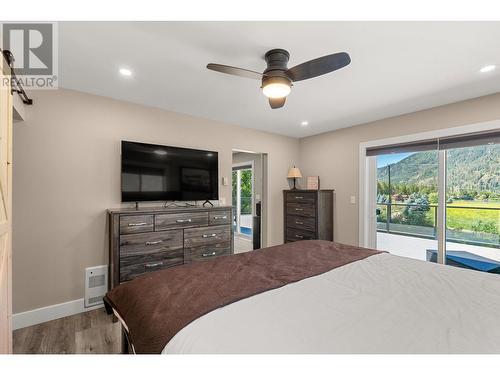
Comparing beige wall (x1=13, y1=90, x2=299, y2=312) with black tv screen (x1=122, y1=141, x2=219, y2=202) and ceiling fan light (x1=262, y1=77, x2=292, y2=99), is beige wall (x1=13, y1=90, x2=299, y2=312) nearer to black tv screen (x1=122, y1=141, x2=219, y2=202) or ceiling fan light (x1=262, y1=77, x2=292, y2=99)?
black tv screen (x1=122, y1=141, x2=219, y2=202)

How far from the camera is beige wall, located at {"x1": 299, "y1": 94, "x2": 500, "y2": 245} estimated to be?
113 inches

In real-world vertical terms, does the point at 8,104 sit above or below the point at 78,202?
above

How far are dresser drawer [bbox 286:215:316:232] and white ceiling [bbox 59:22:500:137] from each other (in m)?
1.84

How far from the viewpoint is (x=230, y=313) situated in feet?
3.59

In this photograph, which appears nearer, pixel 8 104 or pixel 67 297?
pixel 8 104

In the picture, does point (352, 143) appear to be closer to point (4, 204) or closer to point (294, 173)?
point (294, 173)

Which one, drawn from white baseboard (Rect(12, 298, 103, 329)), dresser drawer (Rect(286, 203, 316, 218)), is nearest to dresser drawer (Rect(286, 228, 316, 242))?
dresser drawer (Rect(286, 203, 316, 218))

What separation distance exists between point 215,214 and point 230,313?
2.23m

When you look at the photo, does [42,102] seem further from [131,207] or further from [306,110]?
[306,110]

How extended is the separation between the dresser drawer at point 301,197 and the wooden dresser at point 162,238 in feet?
4.77

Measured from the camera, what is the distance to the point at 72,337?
2184mm

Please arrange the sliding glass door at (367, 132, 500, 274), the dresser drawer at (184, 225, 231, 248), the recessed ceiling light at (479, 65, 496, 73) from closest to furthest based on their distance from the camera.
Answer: the recessed ceiling light at (479, 65, 496, 73), the sliding glass door at (367, 132, 500, 274), the dresser drawer at (184, 225, 231, 248)
